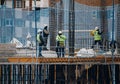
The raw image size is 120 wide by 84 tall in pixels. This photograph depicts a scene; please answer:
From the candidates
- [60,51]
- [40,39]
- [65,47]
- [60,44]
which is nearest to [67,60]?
[60,51]

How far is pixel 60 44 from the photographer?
79.9 feet

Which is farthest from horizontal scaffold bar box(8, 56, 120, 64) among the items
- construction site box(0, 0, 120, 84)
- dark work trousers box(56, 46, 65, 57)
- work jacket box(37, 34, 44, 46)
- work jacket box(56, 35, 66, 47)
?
work jacket box(37, 34, 44, 46)

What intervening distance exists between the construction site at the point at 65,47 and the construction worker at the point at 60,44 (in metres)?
0.27

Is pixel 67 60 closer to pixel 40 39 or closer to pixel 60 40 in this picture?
pixel 60 40

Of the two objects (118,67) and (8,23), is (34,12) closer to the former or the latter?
(8,23)

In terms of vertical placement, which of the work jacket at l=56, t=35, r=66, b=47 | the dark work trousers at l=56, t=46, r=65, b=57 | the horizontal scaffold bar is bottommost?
the horizontal scaffold bar

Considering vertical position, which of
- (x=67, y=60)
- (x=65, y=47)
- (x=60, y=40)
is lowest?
(x=67, y=60)

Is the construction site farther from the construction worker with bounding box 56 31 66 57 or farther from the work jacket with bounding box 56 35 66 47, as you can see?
the work jacket with bounding box 56 35 66 47

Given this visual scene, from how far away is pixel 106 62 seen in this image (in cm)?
2362

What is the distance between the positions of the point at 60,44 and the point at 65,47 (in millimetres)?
417

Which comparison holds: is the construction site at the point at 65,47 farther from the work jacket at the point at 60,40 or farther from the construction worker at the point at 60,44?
the work jacket at the point at 60,40

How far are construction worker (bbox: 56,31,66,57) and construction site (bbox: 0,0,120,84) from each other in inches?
10.4

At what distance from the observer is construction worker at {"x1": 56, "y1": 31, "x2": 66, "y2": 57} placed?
23.9 m

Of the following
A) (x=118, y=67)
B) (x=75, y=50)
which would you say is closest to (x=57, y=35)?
(x=75, y=50)
